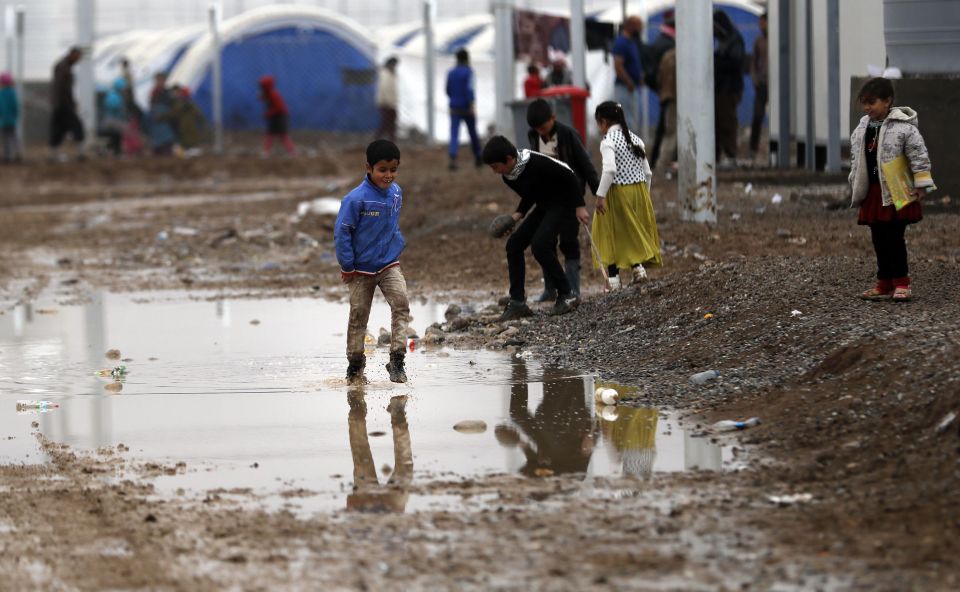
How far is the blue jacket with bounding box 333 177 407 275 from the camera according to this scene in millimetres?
8250

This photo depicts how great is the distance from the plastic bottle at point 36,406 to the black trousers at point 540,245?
135 inches

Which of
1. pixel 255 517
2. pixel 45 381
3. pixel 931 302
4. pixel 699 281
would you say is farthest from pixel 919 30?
pixel 255 517

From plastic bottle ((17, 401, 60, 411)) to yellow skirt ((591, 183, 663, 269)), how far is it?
13.9ft

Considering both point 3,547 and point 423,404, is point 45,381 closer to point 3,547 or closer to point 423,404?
point 423,404

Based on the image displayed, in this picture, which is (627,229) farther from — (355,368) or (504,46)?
(504,46)

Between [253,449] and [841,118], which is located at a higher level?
[841,118]

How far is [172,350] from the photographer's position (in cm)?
1005

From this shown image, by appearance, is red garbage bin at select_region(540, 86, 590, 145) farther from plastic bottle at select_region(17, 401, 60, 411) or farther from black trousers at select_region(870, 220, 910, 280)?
plastic bottle at select_region(17, 401, 60, 411)

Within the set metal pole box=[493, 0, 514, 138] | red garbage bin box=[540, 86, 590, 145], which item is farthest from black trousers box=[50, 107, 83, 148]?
red garbage bin box=[540, 86, 590, 145]

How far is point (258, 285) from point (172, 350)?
3.65 metres

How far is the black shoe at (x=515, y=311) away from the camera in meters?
10.4

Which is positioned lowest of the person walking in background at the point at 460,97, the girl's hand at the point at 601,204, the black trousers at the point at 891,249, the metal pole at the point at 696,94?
the black trousers at the point at 891,249

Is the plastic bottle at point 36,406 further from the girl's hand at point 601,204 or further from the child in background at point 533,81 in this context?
the child in background at point 533,81

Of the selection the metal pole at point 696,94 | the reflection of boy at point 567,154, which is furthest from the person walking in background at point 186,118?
the reflection of boy at point 567,154
